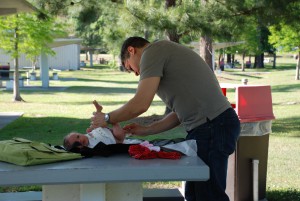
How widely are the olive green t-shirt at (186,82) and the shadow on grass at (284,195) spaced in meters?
2.62

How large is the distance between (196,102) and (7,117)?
1257 centimetres

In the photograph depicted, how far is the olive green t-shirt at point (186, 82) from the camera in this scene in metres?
3.74

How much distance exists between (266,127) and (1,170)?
3020 mm

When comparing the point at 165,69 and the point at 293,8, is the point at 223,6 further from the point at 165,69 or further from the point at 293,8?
the point at 165,69

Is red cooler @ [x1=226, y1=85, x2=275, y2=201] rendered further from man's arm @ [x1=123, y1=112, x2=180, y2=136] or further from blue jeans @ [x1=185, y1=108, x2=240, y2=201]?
blue jeans @ [x1=185, y1=108, x2=240, y2=201]

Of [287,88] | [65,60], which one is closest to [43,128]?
[287,88]

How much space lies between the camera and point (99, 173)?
10.1 ft

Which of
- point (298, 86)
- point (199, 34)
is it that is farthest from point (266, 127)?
point (298, 86)

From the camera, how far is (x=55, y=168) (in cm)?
309

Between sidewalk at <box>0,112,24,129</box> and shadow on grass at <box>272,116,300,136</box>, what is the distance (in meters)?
6.59

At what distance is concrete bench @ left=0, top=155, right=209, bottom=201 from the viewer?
120 inches

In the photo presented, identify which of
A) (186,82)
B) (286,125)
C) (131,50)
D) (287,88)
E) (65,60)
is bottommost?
A: (287,88)

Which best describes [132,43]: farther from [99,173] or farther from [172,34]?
[172,34]

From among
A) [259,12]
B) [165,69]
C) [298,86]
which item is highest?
[259,12]
